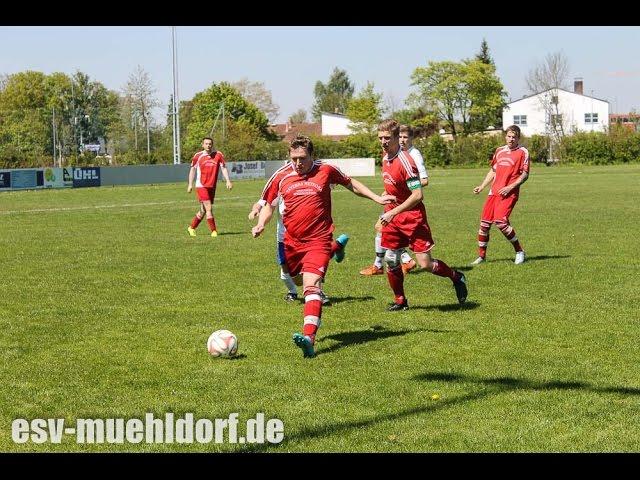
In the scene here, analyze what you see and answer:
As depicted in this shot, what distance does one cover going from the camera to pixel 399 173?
33.4ft

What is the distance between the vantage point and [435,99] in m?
103

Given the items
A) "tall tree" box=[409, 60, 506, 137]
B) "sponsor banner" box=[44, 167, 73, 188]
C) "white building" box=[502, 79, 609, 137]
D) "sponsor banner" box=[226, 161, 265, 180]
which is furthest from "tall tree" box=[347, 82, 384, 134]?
"sponsor banner" box=[44, 167, 73, 188]

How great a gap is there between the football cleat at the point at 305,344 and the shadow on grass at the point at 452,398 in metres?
1.02

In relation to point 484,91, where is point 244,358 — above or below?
below

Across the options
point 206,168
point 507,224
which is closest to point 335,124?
point 206,168

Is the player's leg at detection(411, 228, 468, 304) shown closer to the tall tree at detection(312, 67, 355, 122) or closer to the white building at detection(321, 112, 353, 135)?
the white building at detection(321, 112, 353, 135)

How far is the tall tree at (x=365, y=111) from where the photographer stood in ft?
331

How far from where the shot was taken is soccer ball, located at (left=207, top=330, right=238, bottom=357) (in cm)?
751

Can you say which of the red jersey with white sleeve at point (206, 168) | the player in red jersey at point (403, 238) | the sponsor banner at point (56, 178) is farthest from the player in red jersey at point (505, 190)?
the sponsor banner at point (56, 178)

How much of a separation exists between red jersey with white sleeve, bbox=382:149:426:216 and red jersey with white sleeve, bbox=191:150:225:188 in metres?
9.43
